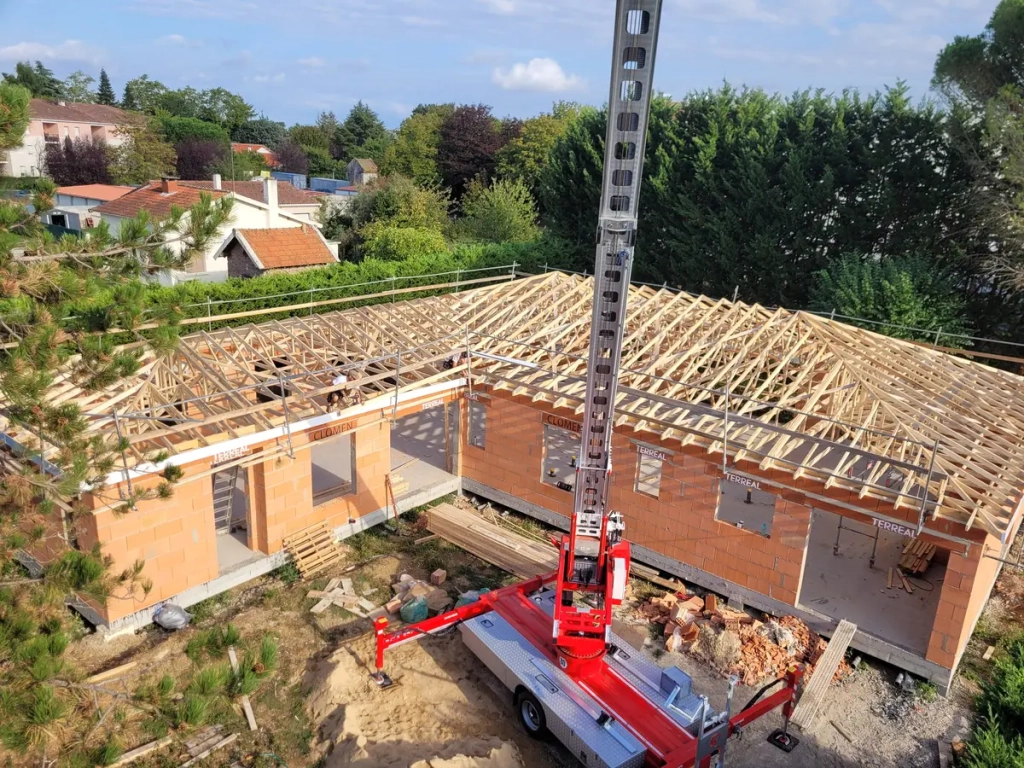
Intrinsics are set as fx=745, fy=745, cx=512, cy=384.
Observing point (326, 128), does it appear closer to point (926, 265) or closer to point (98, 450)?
point (926, 265)

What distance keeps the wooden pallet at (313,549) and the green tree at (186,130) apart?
243 ft

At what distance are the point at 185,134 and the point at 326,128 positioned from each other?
964 inches

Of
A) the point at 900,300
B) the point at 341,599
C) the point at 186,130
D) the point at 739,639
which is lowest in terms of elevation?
the point at 341,599

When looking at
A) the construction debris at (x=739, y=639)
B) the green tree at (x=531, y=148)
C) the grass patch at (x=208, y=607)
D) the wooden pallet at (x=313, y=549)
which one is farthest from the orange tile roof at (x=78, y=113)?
the construction debris at (x=739, y=639)

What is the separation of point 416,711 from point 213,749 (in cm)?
282

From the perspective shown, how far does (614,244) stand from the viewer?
28.5 ft

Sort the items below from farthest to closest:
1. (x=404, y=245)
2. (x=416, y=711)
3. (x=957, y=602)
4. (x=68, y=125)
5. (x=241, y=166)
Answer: (x=68, y=125) → (x=241, y=166) → (x=404, y=245) → (x=957, y=602) → (x=416, y=711)

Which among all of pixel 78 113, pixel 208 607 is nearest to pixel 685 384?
pixel 208 607

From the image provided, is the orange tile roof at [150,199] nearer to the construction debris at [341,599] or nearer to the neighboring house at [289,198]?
the neighboring house at [289,198]

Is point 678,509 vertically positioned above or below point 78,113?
below

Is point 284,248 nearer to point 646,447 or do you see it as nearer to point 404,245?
point 404,245

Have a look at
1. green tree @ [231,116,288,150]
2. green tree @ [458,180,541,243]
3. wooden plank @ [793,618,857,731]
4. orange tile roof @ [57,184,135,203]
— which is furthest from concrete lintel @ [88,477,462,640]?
green tree @ [231,116,288,150]

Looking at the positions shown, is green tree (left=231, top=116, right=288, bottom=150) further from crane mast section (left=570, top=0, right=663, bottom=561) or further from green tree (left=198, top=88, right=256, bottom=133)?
crane mast section (left=570, top=0, right=663, bottom=561)

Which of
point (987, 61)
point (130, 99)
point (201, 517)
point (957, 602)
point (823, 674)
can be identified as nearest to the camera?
point (957, 602)
